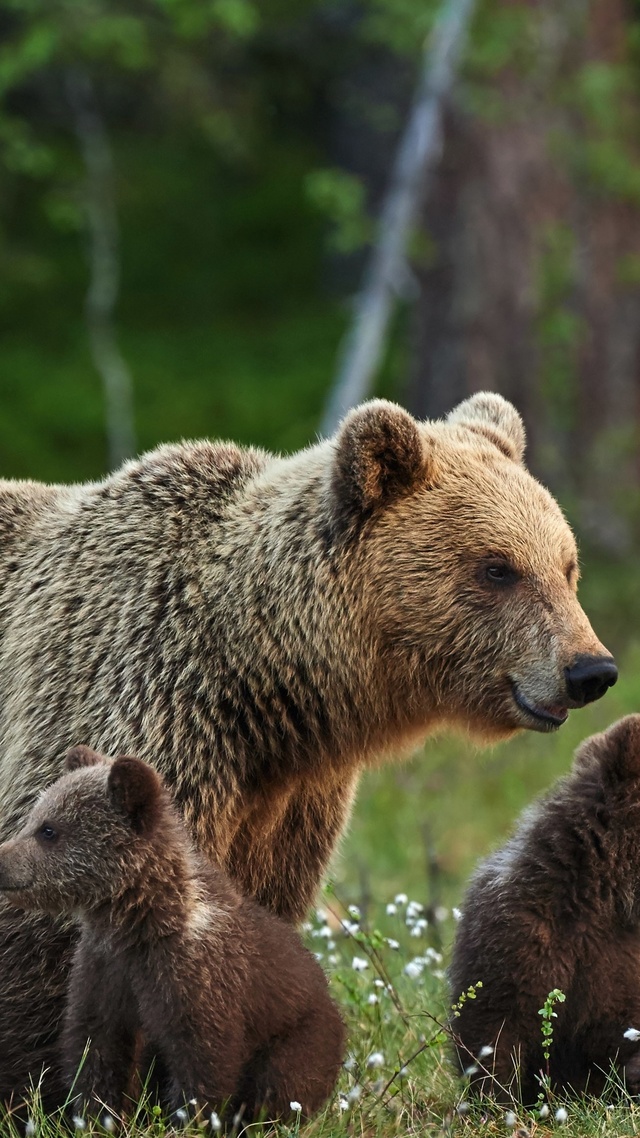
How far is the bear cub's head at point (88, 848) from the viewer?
492 centimetres

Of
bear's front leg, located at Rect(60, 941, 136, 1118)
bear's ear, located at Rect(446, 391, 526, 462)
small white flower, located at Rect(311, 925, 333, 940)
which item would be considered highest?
bear's ear, located at Rect(446, 391, 526, 462)

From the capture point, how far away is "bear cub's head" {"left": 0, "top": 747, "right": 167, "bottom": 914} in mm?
4922

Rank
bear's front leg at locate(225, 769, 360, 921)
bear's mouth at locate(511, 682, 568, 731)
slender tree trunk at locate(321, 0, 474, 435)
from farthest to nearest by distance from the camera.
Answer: slender tree trunk at locate(321, 0, 474, 435)
bear's front leg at locate(225, 769, 360, 921)
bear's mouth at locate(511, 682, 568, 731)

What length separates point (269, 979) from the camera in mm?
4980

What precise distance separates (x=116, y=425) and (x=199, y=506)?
16749mm

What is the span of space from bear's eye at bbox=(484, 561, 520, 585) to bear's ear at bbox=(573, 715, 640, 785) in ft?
1.98

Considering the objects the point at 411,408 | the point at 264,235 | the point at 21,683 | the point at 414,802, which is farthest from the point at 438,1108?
the point at 264,235

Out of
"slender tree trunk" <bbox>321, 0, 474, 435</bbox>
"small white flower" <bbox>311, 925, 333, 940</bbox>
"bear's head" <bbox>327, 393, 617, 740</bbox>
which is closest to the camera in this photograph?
"bear's head" <bbox>327, 393, 617, 740</bbox>

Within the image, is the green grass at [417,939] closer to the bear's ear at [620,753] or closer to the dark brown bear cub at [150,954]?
the dark brown bear cub at [150,954]

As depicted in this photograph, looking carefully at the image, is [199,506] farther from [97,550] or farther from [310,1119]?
[310,1119]

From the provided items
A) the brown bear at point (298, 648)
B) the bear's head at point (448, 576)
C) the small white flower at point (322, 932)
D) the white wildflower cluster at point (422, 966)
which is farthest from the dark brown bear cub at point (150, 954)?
the small white flower at point (322, 932)

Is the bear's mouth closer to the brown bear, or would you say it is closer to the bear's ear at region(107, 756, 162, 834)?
the brown bear

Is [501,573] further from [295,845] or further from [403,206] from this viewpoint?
[403,206]

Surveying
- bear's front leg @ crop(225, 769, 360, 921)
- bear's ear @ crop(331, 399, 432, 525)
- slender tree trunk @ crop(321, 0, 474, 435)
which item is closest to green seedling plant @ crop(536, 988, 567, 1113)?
bear's front leg @ crop(225, 769, 360, 921)
